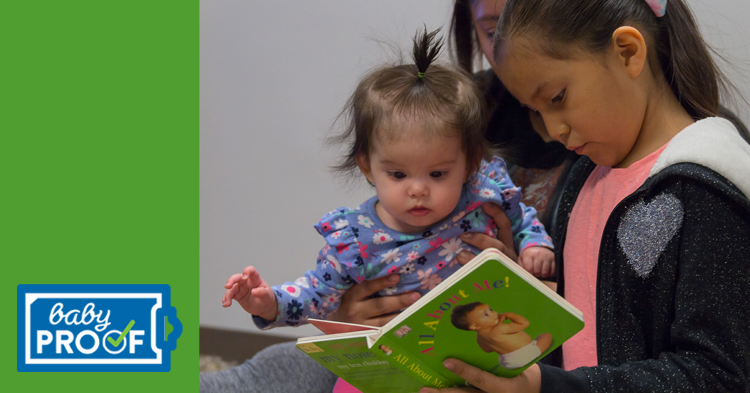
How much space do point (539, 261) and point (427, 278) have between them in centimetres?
20

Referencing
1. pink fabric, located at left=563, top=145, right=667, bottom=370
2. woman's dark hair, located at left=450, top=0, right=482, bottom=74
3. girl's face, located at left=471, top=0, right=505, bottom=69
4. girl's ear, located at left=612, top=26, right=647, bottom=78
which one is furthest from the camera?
woman's dark hair, located at left=450, top=0, right=482, bottom=74

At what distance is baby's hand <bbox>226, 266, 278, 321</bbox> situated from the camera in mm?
969

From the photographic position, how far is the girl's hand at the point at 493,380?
2.49 feet

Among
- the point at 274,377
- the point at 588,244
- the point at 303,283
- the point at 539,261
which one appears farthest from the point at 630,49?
the point at 274,377

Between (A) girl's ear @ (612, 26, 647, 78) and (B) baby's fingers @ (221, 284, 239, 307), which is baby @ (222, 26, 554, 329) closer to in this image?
(B) baby's fingers @ (221, 284, 239, 307)

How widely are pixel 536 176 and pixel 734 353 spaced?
635mm

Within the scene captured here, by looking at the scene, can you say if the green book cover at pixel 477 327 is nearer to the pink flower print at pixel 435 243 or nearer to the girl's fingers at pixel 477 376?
the girl's fingers at pixel 477 376

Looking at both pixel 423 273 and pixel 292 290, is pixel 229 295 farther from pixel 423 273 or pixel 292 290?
pixel 423 273

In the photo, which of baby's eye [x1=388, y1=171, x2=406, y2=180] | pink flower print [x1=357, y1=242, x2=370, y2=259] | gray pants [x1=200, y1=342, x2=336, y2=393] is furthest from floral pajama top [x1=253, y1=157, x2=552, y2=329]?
gray pants [x1=200, y1=342, x2=336, y2=393]

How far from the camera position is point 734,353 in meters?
0.75

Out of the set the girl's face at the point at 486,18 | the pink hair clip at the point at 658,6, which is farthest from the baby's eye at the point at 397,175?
the pink hair clip at the point at 658,6

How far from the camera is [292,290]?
3.53ft

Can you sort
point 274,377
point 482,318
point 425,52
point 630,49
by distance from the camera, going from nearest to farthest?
point 482,318
point 630,49
point 425,52
point 274,377

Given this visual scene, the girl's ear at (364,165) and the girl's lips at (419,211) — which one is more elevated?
the girl's ear at (364,165)
